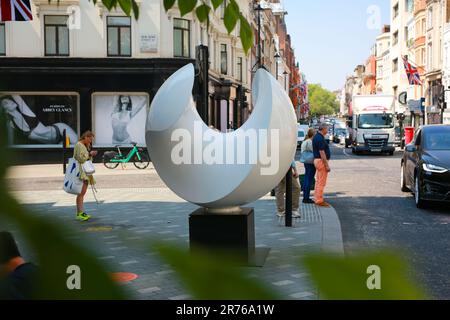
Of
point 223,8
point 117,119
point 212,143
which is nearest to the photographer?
point 223,8

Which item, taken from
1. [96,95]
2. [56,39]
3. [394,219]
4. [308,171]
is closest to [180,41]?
[96,95]

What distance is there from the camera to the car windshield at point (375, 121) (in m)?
32.2

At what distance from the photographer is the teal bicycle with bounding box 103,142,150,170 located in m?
22.3

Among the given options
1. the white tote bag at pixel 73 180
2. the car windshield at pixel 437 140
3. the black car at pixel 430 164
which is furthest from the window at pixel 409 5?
the white tote bag at pixel 73 180

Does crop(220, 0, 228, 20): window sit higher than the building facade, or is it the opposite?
the building facade

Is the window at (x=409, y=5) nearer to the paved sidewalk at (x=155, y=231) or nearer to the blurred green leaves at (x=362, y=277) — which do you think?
the paved sidewalk at (x=155, y=231)

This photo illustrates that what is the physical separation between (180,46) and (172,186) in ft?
64.7

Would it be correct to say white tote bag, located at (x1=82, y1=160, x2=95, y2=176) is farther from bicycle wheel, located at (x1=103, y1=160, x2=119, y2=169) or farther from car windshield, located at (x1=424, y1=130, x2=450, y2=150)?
bicycle wheel, located at (x1=103, y1=160, x2=119, y2=169)

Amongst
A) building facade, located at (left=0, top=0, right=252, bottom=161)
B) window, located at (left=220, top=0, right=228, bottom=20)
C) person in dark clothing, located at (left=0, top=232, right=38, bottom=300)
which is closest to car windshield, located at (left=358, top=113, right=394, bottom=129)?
building facade, located at (left=0, top=0, right=252, bottom=161)

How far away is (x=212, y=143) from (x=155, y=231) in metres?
6.07

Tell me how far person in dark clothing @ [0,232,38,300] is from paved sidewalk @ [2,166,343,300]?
5 centimetres

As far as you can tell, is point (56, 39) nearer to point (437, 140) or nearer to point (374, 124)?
point (374, 124)

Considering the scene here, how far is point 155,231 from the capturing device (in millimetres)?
808

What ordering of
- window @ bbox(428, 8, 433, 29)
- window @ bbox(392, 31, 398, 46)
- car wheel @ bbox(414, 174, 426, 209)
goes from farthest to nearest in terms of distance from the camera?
window @ bbox(392, 31, 398, 46) → window @ bbox(428, 8, 433, 29) → car wheel @ bbox(414, 174, 426, 209)
